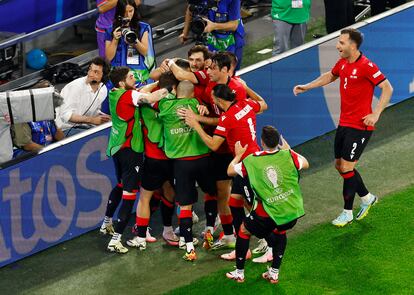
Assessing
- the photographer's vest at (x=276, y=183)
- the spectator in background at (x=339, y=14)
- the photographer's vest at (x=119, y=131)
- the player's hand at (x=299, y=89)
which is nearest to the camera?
the photographer's vest at (x=276, y=183)

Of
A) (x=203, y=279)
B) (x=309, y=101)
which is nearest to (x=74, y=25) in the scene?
(x=309, y=101)

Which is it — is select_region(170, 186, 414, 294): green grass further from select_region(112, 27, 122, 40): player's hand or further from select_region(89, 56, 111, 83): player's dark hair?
select_region(112, 27, 122, 40): player's hand

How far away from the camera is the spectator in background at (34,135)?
11227 millimetres

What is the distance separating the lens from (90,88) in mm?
12211

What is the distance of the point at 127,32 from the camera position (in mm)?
12555

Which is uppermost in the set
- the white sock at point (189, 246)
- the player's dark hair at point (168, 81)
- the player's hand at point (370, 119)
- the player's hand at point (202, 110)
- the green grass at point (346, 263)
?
the player's dark hair at point (168, 81)

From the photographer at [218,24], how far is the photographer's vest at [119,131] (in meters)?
2.63

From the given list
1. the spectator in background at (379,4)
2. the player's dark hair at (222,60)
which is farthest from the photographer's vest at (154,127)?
the spectator in background at (379,4)

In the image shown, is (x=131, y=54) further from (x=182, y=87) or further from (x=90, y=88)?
(x=182, y=87)

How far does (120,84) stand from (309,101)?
3.07m

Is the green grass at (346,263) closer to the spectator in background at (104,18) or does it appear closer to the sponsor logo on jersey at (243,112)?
the sponsor logo on jersey at (243,112)

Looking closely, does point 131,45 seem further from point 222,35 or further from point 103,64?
point 222,35

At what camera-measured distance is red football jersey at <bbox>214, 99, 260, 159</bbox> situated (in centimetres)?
1052

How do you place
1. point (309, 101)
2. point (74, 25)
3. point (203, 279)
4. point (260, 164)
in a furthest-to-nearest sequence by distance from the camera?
point (74, 25) < point (309, 101) < point (203, 279) < point (260, 164)
